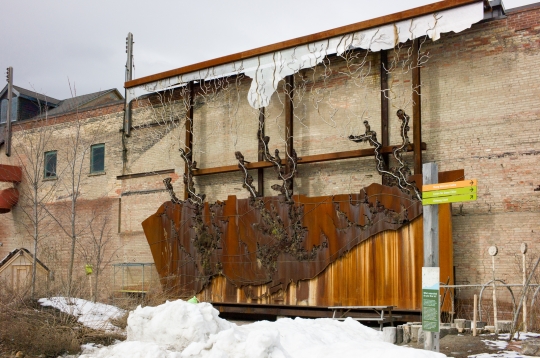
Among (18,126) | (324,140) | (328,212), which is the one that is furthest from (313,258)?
(18,126)

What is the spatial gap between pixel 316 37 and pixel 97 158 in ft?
36.3

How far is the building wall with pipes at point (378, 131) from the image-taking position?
14797mm

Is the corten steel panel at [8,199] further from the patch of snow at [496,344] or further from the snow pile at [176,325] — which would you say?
the patch of snow at [496,344]

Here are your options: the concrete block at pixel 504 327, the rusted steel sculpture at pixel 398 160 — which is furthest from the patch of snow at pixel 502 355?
the rusted steel sculpture at pixel 398 160

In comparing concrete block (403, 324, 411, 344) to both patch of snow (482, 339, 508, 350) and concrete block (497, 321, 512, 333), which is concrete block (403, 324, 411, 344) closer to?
patch of snow (482, 339, 508, 350)

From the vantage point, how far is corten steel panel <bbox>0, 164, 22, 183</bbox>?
25.7 metres

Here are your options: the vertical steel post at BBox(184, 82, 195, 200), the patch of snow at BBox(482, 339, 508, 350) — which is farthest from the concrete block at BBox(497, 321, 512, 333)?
the vertical steel post at BBox(184, 82, 195, 200)

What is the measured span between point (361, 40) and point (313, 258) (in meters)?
6.11

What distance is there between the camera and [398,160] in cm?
1572

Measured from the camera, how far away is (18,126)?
26.9 m

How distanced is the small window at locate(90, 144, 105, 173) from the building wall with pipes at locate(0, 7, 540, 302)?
29 cm

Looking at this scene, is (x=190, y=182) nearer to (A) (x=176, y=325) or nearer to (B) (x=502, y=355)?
(A) (x=176, y=325)

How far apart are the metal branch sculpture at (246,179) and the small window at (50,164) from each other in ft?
33.4

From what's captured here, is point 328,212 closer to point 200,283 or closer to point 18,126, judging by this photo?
point 200,283
